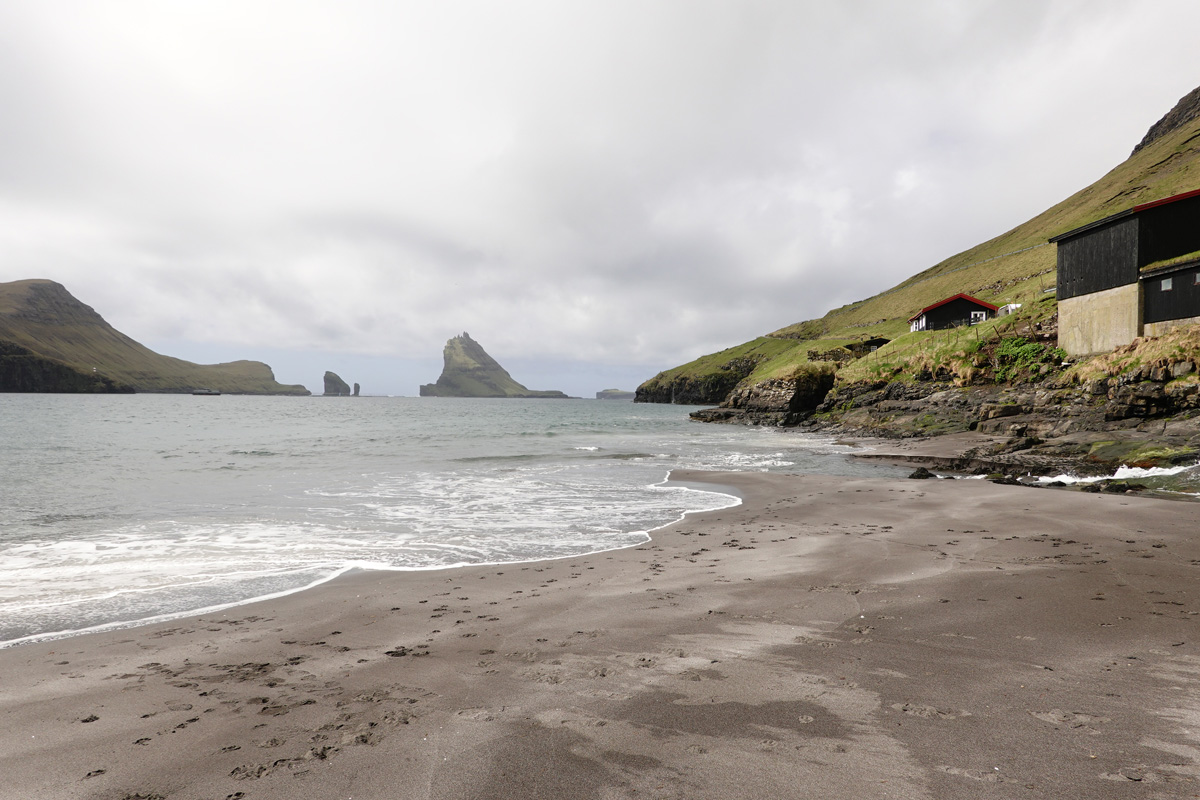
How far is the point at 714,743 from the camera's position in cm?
434

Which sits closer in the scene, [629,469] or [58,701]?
[58,701]

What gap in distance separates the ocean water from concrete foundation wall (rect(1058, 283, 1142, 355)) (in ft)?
73.7

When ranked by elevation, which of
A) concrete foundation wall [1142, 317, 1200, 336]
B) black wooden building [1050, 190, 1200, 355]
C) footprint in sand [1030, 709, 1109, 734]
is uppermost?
black wooden building [1050, 190, 1200, 355]

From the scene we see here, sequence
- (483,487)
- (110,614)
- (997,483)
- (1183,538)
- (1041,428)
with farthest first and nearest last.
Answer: (1041,428) → (483,487) → (997,483) → (1183,538) → (110,614)

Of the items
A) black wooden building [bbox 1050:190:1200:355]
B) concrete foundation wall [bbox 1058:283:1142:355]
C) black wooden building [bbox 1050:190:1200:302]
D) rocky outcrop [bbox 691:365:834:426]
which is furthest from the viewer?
rocky outcrop [bbox 691:365:834:426]

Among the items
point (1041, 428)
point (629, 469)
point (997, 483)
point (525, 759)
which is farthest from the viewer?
point (1041, 428)

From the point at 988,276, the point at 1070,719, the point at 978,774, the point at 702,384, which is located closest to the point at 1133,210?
the point at 1070,719

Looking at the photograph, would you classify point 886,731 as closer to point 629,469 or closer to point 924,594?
point 924,594

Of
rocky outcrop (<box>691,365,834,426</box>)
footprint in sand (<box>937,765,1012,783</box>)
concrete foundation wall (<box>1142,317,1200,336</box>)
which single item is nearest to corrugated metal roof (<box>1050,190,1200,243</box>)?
concrete foundation wall (<box>1142,317,1200,336</box>)

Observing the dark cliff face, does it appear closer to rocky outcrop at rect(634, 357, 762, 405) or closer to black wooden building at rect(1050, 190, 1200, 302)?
rocky outcrop at rect(634, 357, 762, 405)

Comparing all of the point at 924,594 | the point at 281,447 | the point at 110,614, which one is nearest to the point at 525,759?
the point at 924,594

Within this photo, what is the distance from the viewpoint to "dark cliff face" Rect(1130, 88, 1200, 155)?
156625 mm

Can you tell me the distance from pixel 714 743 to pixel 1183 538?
43.1 ft

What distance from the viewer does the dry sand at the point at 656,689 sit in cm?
395
